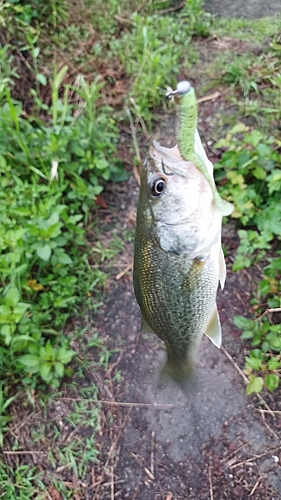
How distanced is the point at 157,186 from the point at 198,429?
1722 millimetres

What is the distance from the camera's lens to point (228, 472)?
8.12 feet

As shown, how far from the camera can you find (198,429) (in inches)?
103

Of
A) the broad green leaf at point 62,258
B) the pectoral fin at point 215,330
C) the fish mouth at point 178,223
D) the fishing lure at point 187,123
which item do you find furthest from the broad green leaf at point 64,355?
the fishing lure at point 187,123

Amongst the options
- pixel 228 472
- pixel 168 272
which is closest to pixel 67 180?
pixel 168 272

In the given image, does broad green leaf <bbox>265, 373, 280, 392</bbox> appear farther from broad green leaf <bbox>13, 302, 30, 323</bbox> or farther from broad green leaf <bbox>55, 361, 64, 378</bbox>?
broad green leaf <bbox>13, 302, 30, 323</bbox>

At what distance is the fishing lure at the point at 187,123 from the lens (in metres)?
1.09

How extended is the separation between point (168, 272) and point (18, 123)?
2.07 meters

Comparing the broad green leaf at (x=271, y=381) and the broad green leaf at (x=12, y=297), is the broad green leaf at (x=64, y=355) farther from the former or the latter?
the broad green leaf at (x=271, y=381)

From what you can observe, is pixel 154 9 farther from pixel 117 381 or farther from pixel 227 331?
pixel 117 381

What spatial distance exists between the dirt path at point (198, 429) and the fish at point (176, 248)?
41.2 inches

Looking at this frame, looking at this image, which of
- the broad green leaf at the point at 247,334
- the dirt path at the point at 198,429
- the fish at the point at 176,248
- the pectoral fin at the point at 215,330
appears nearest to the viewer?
the fish at the point at 176,248

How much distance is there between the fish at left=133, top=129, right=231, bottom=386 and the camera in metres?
1.39

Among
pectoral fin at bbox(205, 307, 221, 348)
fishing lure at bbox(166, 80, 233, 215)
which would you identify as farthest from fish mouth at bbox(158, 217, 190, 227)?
pectoral fin at bbox(205, 307, 221, 348)

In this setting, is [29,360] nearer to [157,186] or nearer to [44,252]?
[44,252]
